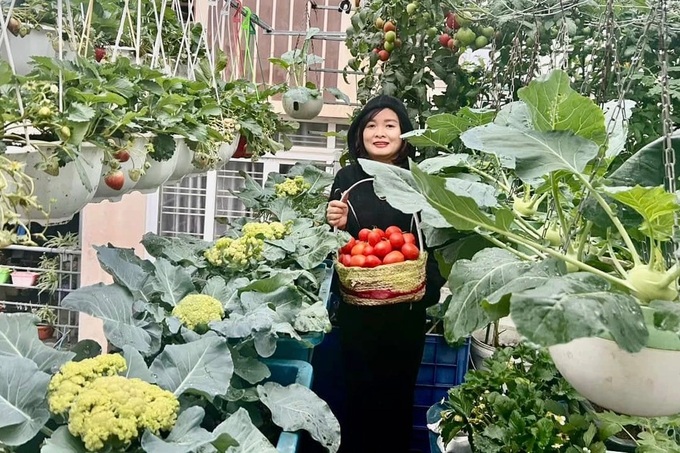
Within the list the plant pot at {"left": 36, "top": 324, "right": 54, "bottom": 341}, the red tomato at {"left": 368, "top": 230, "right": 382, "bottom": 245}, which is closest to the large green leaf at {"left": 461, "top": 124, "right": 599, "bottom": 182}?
the red tomato at {"left": 368, "top": 230, "right": 382, "bottom": 245}

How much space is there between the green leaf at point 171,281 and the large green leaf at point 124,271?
32mm

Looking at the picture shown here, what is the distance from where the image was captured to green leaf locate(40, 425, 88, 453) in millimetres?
971

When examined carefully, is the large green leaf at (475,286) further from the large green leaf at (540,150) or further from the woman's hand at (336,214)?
the woman's hand at (336,214)

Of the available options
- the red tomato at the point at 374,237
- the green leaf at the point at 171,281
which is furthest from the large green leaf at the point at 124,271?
the red tomato at the point at 374,237

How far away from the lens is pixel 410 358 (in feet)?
8.41

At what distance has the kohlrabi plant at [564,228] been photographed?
73cm

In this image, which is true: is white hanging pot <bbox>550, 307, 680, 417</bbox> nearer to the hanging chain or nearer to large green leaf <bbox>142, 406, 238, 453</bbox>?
the hanging chain

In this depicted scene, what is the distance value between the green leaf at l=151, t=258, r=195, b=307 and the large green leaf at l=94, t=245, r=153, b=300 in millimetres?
32

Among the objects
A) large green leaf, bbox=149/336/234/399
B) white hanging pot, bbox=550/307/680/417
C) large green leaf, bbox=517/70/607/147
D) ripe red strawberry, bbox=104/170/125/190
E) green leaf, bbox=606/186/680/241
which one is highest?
large green leaf, bbox=517/70/607/147

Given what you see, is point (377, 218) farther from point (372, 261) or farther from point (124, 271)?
point (124, 271)

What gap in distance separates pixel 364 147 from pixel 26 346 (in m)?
1.67

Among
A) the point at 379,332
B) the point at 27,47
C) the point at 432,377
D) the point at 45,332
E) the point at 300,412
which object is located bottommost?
the point at 45,332

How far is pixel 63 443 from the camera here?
3.28 feet

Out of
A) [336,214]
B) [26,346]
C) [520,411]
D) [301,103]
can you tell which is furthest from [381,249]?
[301,103]
